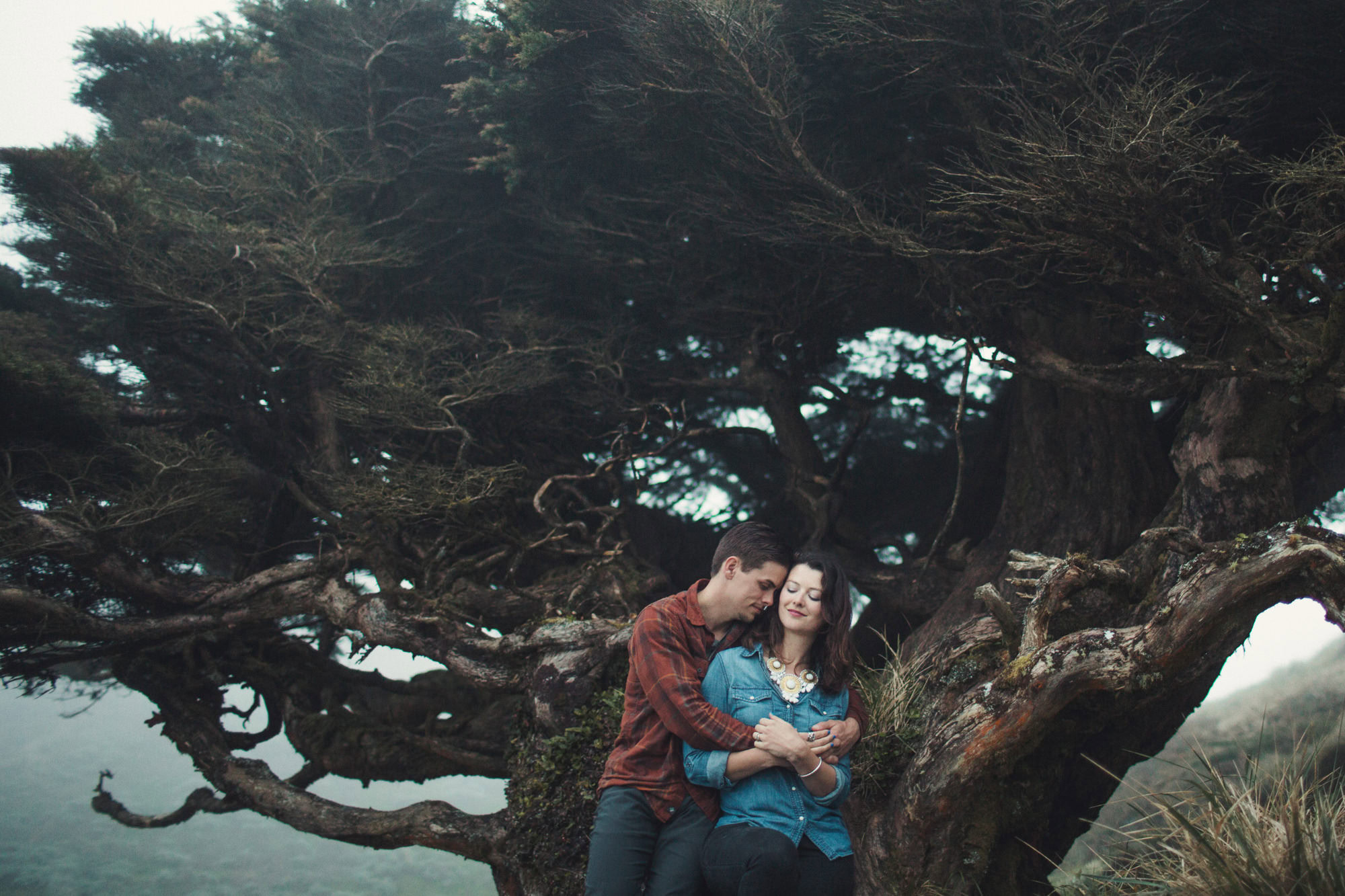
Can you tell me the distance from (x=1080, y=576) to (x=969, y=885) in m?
1.67

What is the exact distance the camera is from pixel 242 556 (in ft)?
29.1

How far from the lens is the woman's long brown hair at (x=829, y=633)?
3162 mm

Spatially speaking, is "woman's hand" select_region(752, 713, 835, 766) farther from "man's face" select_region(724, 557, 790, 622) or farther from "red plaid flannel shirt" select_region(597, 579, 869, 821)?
"man's face" select_region(724, 557, 790, 622)

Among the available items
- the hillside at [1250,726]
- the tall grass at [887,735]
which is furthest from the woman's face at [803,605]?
the hillside at [1250,726]

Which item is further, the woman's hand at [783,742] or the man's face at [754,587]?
the man's face at [754,587]

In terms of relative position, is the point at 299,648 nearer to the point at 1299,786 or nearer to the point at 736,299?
the point at 736,299

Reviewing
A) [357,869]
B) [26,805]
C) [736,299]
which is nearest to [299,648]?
[736,299]

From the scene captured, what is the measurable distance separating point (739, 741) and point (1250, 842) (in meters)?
2.00

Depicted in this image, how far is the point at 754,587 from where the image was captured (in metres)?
3.31

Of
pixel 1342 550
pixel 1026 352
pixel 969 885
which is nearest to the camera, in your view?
pixel 1342 550

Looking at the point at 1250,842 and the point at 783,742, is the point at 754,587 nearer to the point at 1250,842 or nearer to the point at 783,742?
the point at 783,742

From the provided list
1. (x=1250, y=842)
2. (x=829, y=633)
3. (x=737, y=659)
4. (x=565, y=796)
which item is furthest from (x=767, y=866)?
(x=565, y=796)

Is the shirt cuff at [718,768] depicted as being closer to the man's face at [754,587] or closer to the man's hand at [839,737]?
the man's hand at [839,737]

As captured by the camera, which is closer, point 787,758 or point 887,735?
point 787,758
